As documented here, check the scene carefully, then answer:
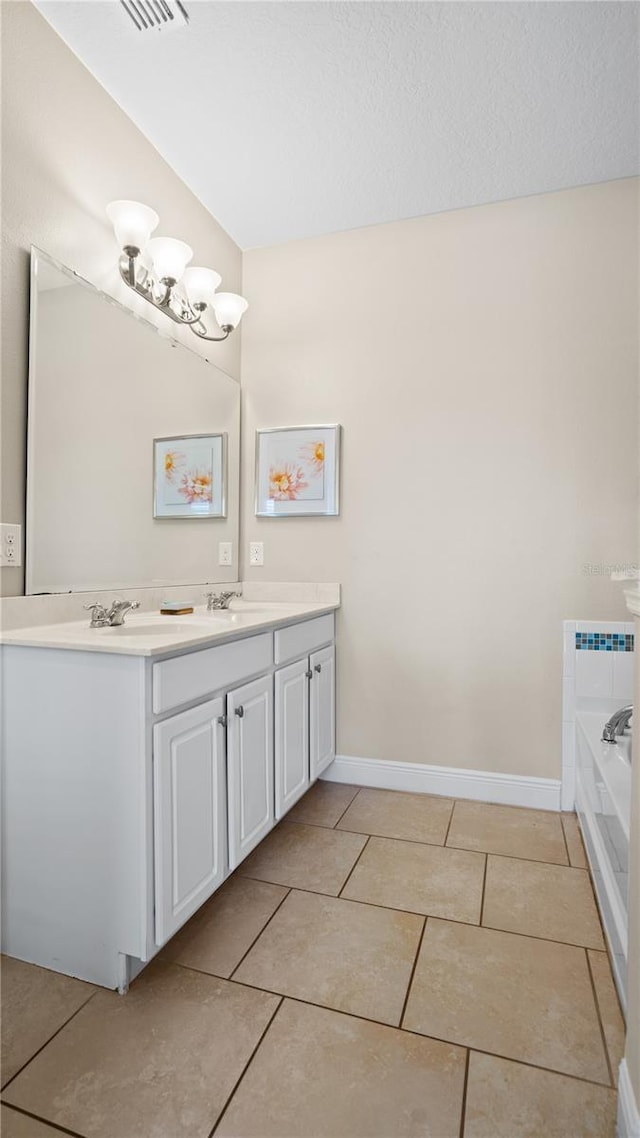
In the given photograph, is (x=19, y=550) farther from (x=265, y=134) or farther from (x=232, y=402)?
(x=265, y=134)

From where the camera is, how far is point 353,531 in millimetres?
2510

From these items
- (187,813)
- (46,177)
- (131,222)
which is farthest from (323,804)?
(46,177)

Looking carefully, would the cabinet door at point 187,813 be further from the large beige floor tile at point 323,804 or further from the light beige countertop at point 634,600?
the light beige countertop at point 634,600

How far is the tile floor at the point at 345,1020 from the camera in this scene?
1.01 m

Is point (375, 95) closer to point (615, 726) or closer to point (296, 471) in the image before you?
point (296, 471)

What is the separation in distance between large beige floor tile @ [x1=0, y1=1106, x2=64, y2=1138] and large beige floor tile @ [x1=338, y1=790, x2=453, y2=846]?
126 cm

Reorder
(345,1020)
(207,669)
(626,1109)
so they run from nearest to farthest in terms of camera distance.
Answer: (626,1109) < (345,1020) < (207,669)

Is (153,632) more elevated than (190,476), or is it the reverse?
(190,476)

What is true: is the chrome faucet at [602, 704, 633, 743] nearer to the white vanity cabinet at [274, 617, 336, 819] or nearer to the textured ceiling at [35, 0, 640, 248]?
the white vanity cabinet at [274, 617, 336, 819]

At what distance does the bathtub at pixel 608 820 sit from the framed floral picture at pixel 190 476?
68.0 inches

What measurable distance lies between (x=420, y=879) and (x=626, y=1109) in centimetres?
86

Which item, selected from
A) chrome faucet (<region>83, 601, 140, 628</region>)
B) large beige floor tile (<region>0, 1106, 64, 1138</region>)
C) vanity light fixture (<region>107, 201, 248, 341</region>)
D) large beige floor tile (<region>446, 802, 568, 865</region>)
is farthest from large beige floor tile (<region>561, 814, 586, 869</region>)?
vanity light fixture (<region>107, 201, 248, 341</region>)

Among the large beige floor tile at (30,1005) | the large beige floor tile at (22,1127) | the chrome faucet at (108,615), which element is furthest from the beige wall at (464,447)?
the large beige floor tile at (22,1127)

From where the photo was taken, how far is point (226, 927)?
60.0 inches
